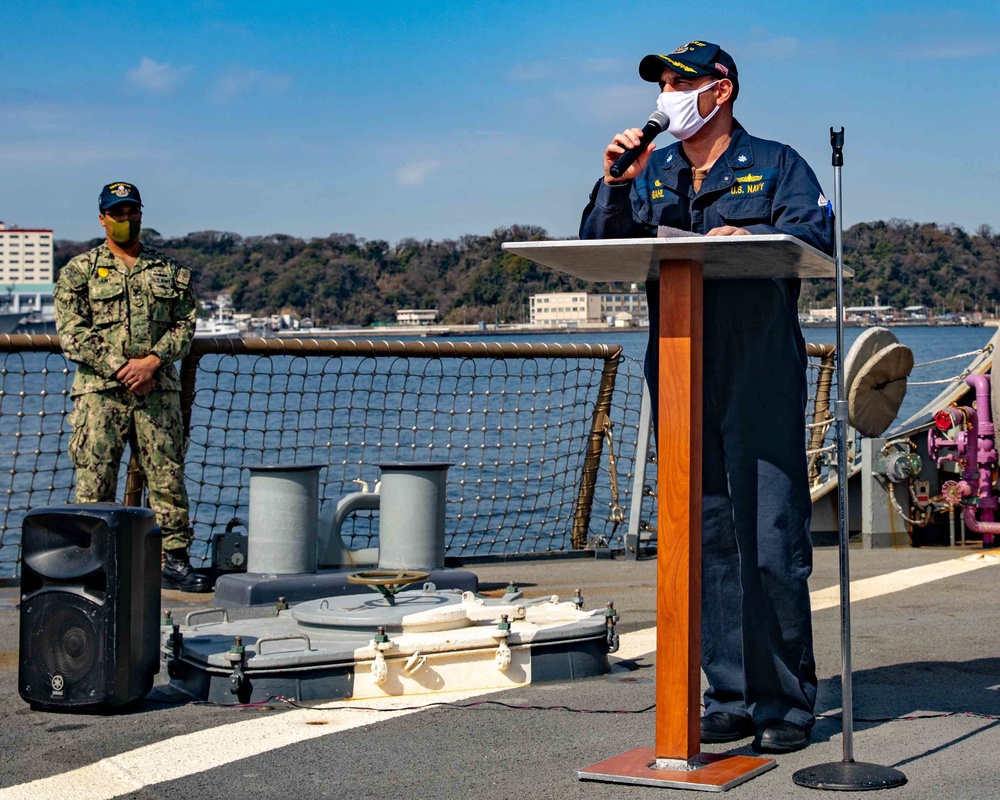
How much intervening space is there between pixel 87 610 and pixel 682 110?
7.57ft

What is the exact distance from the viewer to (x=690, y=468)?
3377 millimetres

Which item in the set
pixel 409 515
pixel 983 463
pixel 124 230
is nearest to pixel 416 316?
pixel 983 463

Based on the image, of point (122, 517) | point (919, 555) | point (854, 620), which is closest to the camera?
point (122, 517)

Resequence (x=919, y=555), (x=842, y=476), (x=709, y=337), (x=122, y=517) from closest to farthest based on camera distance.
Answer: (x=842, y=476)
(x=709, y=337)
(x=122, y=517)
(x=919, y=555)

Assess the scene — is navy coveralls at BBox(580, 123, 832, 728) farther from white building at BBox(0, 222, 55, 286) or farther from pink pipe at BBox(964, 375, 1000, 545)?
white building at BBox(0, 222, 55, 286)

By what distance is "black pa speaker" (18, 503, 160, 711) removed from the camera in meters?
4.21

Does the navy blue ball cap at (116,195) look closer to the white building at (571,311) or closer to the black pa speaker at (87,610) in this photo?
the black pa speaker at (87,610)

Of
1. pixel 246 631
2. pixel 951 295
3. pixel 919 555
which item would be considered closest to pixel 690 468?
pixel 246 631

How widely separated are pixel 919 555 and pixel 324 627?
4.30 metres

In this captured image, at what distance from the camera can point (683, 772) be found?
334cm

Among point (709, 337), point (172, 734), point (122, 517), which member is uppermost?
point (709, 337)

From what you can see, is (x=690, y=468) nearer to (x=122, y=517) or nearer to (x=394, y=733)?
(x=394, y=733)

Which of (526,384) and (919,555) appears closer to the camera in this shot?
(919,555)

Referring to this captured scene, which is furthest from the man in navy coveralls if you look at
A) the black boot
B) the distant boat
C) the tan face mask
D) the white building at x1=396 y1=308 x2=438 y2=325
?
the distant boat
